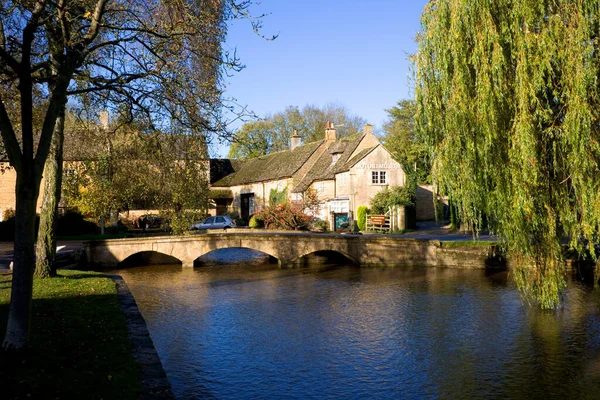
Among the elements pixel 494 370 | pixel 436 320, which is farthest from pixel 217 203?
pixel 494 370

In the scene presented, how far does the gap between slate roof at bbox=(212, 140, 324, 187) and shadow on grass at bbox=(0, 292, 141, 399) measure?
33794mm

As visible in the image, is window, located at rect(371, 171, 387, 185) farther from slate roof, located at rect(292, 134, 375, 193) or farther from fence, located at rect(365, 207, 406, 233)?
fence, located at rect(365, 207, 406, 233)

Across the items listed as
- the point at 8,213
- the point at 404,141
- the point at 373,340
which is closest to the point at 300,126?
the point at 404,141

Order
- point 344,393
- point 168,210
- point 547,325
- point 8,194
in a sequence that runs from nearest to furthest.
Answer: point 344,393 < point 547,325 < point 168,210 < point 8,194

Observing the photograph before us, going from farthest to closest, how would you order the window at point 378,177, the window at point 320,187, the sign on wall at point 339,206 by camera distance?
the window at point 320,187, the sign on wall at point 339,206, the window at point 378,177

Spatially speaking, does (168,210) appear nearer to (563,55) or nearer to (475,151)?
(475,151)

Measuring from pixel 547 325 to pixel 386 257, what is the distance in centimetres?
1319

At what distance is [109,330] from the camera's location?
9836mm

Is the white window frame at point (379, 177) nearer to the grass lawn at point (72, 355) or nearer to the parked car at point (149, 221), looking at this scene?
the parked car at point (149, 221)

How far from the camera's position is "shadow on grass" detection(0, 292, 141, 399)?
21.9 feet

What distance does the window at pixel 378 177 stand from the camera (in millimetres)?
40094

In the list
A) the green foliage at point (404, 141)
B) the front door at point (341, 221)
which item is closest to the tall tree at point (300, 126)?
the green foliage at point (404, 141)

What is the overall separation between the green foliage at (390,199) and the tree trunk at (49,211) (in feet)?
85.0

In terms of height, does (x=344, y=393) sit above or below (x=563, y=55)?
below
